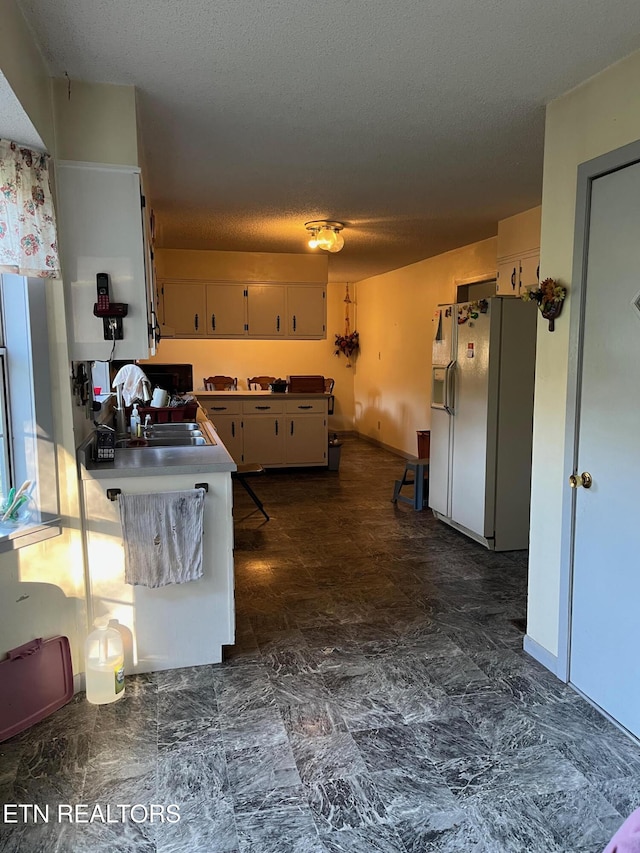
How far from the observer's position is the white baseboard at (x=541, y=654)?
8.36 feet

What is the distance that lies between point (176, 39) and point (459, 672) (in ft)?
8.96

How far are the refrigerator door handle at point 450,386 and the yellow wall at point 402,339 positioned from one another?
55.8 inches

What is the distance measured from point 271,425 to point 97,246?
14.1 ft

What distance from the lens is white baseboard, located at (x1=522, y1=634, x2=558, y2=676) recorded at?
2547mm

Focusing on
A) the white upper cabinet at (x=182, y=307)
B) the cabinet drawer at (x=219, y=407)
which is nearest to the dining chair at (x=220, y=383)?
the cabinet drawer at (x=219, y=407)

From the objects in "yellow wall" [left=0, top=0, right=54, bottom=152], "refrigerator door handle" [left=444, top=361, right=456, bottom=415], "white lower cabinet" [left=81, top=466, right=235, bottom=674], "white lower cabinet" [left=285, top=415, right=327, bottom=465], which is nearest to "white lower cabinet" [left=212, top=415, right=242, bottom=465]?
"white lower cabinet" [left=285, top=415, right=327, bottom=465]

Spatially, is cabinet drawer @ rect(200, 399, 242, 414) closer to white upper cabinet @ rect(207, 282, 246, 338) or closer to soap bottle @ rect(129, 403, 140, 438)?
white upper cabinet @ rect(207, 282, 246, 338)

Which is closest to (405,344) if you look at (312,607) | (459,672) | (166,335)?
(166,335)

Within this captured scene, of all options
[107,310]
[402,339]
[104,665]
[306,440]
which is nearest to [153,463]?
[107,310]

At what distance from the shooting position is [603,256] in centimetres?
221

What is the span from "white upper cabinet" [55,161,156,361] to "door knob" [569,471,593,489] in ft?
6.19

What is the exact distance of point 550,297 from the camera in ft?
7.97

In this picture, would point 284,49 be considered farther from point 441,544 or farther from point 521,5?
point 441,544

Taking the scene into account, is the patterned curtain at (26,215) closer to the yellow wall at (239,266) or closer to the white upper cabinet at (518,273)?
the white upper cabinet at (518,273)
